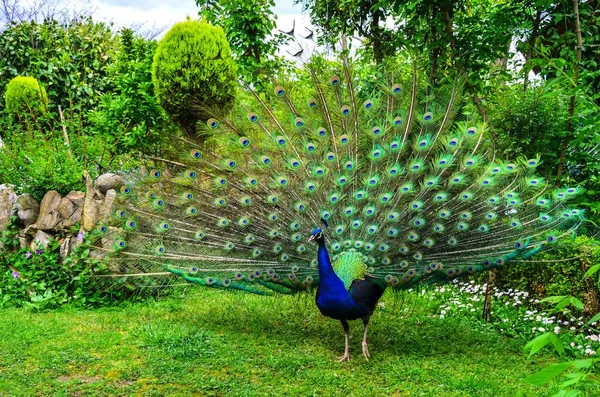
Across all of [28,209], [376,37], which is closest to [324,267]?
[28,209]

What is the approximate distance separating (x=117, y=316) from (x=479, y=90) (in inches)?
180

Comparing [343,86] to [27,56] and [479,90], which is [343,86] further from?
[27,56]

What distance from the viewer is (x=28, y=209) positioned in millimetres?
7410

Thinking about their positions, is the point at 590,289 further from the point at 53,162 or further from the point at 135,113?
the point at 135,113

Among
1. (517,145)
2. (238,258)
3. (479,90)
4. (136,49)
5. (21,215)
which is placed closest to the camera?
(238,258)

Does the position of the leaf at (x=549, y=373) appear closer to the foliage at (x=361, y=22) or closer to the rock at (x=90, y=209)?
the rock at (x=90, y=209)

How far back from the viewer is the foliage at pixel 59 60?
1368cm

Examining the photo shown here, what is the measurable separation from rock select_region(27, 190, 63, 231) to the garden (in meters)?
0.03

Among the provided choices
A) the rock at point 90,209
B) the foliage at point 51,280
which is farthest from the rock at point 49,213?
the rock at point 90,209

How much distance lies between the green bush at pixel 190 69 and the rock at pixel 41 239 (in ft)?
8.09

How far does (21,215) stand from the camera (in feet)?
24.3

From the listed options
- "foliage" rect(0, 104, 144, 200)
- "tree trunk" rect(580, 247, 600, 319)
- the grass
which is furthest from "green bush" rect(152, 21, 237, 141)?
"tree trunk" rect(580, 247, 600, 319)

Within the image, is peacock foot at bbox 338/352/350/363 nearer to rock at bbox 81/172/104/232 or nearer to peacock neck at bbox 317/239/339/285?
peacock neck at bbox 317/239/339/285

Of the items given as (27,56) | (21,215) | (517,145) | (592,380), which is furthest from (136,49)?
(592,380)
